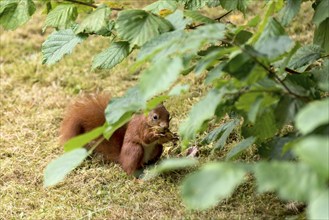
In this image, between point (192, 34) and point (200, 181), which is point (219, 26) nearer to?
point (192, 34)

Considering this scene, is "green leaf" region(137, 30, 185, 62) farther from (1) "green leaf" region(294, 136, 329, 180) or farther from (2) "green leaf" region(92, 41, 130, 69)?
(1) "green leaf" region(294, 136, 329, 180)

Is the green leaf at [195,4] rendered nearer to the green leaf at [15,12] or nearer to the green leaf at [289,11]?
the green leaf at [289,11]

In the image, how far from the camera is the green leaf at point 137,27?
179 cm

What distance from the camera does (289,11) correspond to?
1.94 meters

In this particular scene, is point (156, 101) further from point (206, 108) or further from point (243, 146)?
point (243, 146)

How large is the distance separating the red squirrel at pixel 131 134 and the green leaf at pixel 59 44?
74cm

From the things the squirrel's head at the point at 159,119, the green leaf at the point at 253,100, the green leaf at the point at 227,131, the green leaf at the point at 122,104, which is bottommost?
the squirrel's head at the point at 159,119

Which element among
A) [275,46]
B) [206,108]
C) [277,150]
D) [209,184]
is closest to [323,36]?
[277,150]

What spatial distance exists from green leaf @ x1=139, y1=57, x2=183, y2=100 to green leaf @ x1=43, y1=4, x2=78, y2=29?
31.6 inches

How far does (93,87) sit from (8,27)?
2.09m

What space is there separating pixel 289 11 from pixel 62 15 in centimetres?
71

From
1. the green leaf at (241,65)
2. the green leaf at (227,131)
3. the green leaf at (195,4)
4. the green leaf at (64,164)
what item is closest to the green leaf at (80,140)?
the green leaf at (64,164)

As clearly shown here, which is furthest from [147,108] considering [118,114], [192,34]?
[192,34]

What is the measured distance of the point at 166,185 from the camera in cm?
278
